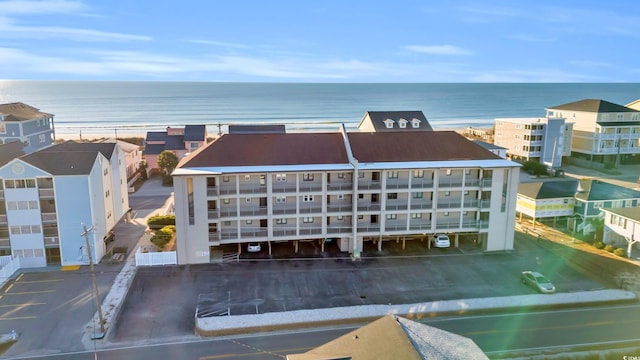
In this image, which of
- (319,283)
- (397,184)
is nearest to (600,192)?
(397,184)

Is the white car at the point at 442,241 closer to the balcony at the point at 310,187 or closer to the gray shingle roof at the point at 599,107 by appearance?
the balcony at the point at 310,187

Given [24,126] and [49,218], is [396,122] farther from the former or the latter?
[24,126]

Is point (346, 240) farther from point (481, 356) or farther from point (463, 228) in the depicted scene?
point (481, 356)

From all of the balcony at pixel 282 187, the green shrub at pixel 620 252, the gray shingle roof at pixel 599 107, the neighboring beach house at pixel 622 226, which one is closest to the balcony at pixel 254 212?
the balcony at pixel 282 187

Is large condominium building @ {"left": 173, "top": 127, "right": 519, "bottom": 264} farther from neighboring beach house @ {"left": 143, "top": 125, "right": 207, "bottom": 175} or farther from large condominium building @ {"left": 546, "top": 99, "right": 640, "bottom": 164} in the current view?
large condominium building @ {"left": 546, "top": 99, "right": 640, "bottom": 164}

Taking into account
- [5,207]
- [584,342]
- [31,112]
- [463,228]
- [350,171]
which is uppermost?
[31,112]

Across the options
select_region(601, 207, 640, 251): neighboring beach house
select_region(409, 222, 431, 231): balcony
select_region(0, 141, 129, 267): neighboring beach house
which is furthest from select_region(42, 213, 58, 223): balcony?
select_region(601, 207, 640, 251): neighboring beach house

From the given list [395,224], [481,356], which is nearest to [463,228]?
[395,224]
